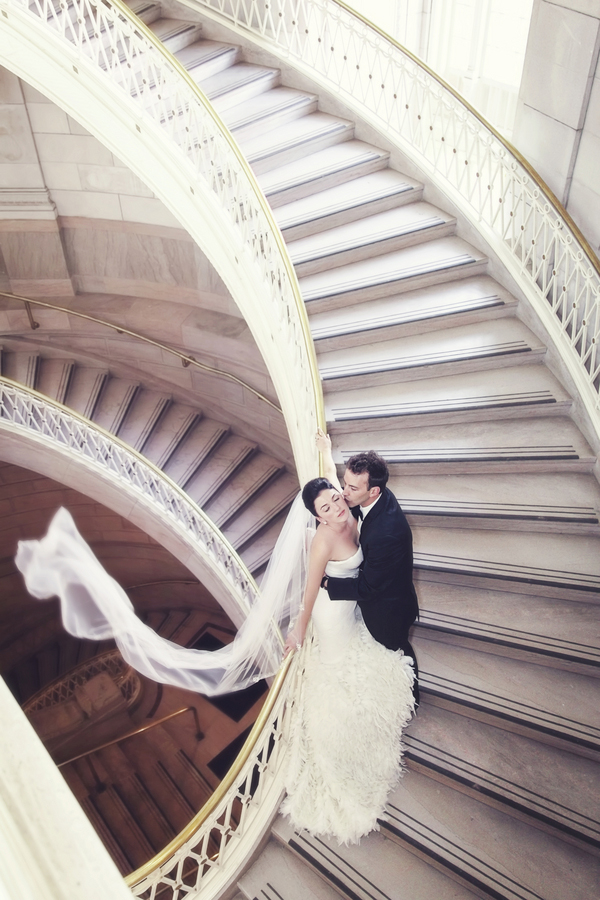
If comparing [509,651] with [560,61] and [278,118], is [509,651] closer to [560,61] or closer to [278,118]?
[560,61]

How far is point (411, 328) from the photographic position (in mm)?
6090

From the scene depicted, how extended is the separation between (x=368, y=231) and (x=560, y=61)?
6.98ft

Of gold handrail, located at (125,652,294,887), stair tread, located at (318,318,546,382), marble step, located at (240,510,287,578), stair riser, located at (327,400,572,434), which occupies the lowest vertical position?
gold handrail, located at (125,652,294,887)

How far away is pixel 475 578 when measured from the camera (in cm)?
480

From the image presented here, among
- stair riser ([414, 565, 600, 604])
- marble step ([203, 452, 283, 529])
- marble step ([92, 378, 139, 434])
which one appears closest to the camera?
stair riser ([414, 565, 600, 604])

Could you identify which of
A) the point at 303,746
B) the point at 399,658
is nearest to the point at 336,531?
the point at 399,658

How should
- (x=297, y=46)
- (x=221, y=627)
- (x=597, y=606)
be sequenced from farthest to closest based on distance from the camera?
1. (x=221, y=627)
2. (x=297, y=46)
3. (x=597, y=606)

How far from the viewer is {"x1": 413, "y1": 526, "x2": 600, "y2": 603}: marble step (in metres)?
4.63

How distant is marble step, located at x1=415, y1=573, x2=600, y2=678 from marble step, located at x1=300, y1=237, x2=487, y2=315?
281 centimetres

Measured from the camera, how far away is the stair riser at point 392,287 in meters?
6.28

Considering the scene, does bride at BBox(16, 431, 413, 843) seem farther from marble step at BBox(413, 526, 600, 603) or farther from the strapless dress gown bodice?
marble step at BBox(413, 526, 600, 603)

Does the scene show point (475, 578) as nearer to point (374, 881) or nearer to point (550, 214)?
point (374, 881)

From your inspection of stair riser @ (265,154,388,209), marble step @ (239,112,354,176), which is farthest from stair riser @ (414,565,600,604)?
marble step @ (239,112,354,176)

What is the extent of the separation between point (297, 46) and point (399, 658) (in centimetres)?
709
